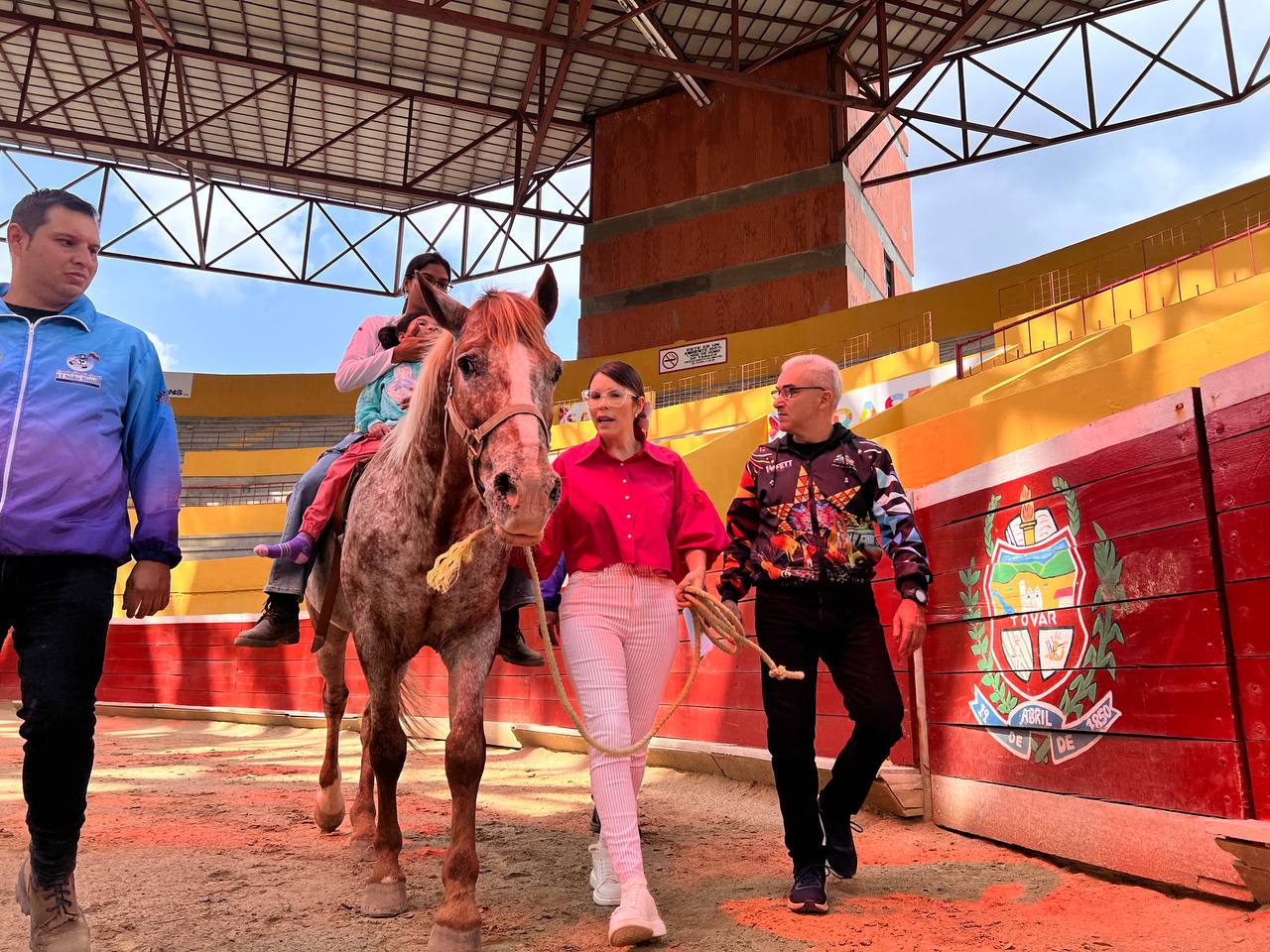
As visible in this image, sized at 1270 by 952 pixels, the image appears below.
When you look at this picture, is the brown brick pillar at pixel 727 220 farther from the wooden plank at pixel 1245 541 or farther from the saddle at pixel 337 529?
the wooden plank at pixel 1245 541

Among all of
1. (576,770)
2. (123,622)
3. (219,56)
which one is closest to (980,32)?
(219,56)

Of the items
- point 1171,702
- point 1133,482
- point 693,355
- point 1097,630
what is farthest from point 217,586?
point 1171,702

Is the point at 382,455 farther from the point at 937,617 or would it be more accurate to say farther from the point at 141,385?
the point at 937,617

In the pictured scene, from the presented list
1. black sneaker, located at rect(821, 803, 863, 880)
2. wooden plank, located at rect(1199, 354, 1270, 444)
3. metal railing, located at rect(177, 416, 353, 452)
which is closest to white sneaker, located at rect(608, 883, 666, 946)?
black sneaker, located at rect(821, 803, 863, 880)

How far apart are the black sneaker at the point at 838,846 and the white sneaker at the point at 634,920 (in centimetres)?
72

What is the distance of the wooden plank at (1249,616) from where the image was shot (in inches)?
95.7

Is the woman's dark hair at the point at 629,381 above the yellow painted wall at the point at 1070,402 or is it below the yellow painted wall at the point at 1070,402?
below

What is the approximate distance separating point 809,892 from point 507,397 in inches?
65.3

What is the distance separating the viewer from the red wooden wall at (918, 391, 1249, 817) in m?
2.63

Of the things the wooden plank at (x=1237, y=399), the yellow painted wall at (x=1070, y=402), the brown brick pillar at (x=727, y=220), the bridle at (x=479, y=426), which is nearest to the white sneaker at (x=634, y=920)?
the bridle at (x=479, y=426)

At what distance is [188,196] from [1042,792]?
2340cm

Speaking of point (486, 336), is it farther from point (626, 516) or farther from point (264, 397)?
point (264, 397)

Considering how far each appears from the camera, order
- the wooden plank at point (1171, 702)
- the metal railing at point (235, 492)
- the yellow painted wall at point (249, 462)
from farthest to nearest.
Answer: the yellow painted wall at point (249, 462)
the metal railing at point (235, 492)
the wooden plank at point (1171, 702)

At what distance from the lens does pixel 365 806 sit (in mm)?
3902
